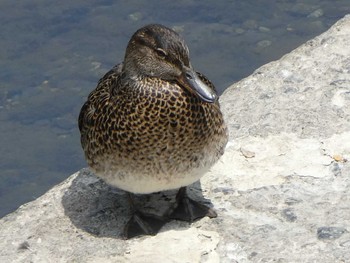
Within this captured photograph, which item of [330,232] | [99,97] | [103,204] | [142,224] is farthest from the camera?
[103,204]

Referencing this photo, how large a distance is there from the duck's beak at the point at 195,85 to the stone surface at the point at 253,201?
705 mm

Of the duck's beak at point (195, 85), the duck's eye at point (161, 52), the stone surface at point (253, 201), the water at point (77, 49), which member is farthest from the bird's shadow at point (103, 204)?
the water at point (77, 49)

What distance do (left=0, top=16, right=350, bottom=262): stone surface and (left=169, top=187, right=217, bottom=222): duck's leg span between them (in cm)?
4

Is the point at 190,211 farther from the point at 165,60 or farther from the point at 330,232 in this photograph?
the point at 165,60

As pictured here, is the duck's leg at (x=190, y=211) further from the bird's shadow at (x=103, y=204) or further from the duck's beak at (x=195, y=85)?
the duck's beak at (x=195, y=85)

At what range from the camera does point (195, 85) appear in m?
4.79

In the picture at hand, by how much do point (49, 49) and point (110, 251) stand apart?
163 inches

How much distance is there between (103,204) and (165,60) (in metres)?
0.93

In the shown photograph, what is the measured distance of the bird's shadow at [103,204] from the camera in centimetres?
524

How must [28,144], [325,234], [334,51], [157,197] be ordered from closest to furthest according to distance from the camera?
[325,234], [157,197], [334,51], [28,144]

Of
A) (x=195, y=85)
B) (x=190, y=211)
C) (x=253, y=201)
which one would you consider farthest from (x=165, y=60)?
(x=253, y=201)

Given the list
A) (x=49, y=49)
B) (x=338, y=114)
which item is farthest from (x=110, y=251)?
(x=49, y=49)

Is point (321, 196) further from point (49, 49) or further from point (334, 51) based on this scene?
point (49, 49)

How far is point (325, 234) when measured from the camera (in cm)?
498
